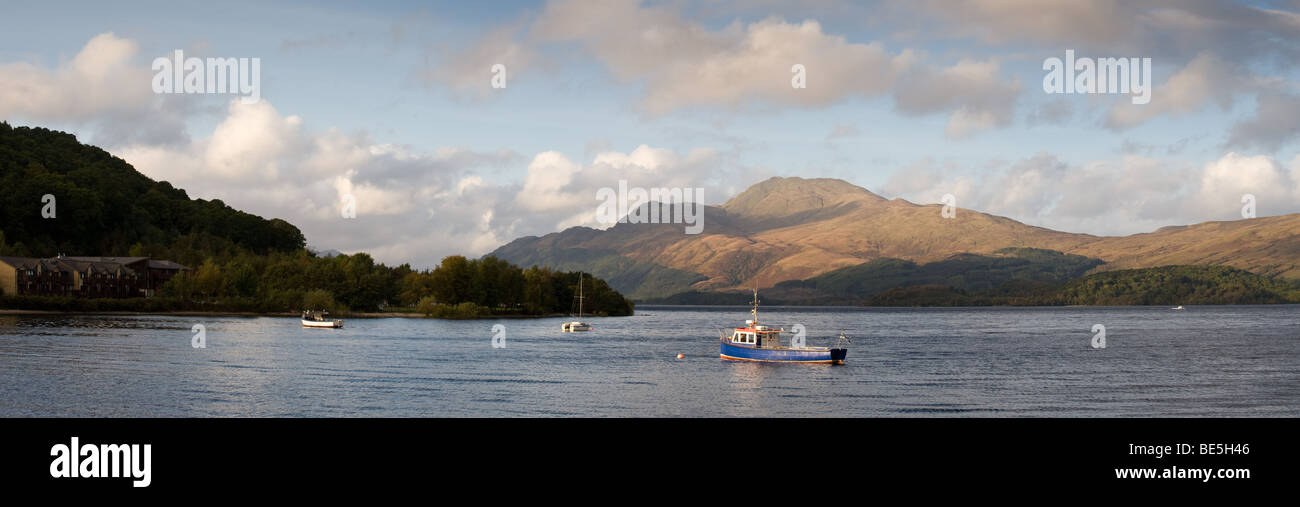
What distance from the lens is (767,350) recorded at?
10144cm

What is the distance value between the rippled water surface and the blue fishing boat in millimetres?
1615

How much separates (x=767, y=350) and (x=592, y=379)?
88.1 ft

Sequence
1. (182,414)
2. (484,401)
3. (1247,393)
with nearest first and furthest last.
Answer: (182,414), (484,401), (1247,393)

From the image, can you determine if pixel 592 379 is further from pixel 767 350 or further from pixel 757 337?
pixel 757 337

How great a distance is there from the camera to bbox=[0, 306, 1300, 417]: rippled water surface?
6094 cm

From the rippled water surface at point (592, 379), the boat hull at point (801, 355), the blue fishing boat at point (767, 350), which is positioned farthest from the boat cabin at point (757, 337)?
the rippled water surface at point (592, 379)

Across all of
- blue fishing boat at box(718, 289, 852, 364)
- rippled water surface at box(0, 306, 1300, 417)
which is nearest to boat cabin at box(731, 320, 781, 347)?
blue fishing boat at box(718, 289, 852, 364)

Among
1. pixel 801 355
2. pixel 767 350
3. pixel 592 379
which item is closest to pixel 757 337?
pixel 767 350

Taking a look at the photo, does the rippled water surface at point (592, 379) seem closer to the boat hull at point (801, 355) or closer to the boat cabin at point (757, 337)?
the boat hull at point (801, 355)
